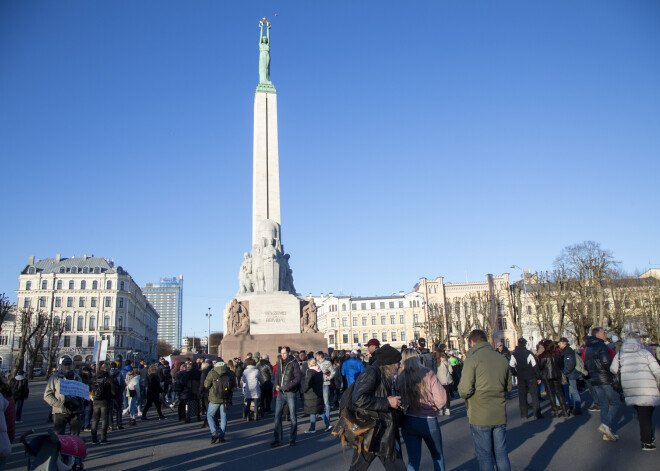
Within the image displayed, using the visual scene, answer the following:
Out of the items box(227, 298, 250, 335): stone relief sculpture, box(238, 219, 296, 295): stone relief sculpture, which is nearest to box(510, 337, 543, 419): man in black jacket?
box(227, 298, 250, 335): stone relief sculpture

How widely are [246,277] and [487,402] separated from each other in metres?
23.3

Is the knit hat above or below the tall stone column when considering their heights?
below

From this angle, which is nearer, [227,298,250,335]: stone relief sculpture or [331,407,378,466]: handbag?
[331,407,378,466]: handbag

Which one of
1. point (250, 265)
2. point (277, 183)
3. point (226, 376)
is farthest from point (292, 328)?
point (226, 376)

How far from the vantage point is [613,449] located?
8.07m

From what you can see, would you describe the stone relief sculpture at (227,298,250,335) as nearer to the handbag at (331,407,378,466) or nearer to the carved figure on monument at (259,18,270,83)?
the carved figure on monument at (259,18,270,83)

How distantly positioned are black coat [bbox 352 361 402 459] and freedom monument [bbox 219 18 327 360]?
19.2m

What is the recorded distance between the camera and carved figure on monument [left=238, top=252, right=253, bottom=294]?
28087 mm

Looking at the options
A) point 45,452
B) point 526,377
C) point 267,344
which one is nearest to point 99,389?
point 45,452

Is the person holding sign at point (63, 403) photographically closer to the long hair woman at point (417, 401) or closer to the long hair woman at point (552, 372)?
the long hair woman at point (417, 401)

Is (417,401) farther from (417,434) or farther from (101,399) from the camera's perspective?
(101,399)

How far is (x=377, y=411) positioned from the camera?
203 inches

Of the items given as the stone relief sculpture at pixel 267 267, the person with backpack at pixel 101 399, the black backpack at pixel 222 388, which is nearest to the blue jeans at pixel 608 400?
the black backpack at pixel 222 388

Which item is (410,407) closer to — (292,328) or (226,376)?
(226,376)
